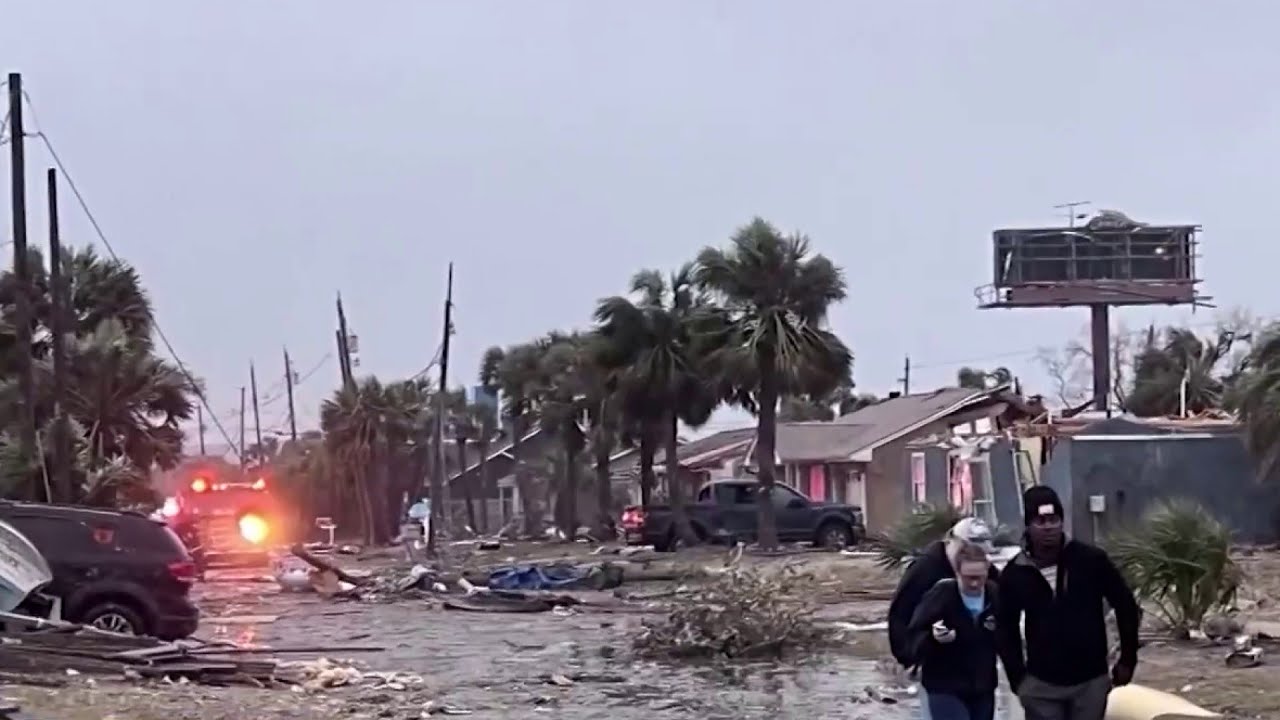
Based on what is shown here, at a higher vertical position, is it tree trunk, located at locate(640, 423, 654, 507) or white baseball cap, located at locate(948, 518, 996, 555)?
tree trunk, located at locate(640, 423, 654, 507)

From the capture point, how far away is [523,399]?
223 feet

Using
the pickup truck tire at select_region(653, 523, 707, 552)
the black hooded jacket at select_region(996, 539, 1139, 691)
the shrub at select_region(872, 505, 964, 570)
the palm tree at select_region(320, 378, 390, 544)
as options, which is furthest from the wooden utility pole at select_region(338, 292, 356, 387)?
the black hooded jacket at select_region(996, 539, 1139, 691)

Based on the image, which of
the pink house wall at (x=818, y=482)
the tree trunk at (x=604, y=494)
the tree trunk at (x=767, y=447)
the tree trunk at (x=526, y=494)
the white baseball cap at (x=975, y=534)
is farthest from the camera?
the tree trunk at (x=526, y=494)

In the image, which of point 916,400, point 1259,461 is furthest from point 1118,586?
point 916,400

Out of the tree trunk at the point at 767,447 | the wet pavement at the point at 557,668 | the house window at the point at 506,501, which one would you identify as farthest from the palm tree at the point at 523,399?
the wet pavement at the point at 557,668

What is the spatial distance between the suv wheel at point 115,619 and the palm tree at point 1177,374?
3812 centimetres

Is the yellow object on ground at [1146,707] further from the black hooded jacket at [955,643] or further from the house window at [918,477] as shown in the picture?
the house window at [918,477]

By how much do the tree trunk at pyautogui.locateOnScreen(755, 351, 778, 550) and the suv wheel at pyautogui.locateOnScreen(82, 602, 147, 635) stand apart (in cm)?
2392

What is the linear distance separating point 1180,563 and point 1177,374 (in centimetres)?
5319

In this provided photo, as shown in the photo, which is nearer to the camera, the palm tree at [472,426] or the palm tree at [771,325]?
the palm tree at [771,325]

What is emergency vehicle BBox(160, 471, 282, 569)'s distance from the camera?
37.0 metres

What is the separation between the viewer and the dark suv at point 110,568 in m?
19.8

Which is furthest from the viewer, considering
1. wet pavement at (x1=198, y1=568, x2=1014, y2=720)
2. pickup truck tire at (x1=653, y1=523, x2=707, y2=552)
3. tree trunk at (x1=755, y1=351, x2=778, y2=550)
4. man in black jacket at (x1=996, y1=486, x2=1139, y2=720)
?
pickup truck tire at (x1=653, y1=523, x2=707, y2=552)

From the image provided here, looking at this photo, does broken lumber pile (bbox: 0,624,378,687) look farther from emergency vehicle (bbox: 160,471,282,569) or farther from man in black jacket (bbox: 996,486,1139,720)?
emergency vehicle (bbox: 160,471,282,569)
